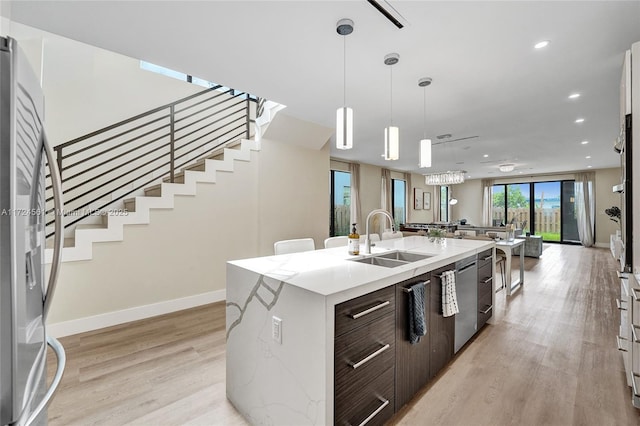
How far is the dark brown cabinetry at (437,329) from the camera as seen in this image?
2082mm

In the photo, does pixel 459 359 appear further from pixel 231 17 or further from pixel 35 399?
pixel 231 17

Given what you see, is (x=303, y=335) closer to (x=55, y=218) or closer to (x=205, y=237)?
(x=55, y=218)

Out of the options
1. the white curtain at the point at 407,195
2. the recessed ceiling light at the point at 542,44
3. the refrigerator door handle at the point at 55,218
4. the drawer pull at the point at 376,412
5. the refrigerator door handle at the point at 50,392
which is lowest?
the drawer pull at the point at 376,412

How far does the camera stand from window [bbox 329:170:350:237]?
7.46 meters

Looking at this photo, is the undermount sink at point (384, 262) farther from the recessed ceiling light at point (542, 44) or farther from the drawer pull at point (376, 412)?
the recessed ceiling light at point (542, 44)

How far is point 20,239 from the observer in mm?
760

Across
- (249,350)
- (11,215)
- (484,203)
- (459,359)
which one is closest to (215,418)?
(249,350)

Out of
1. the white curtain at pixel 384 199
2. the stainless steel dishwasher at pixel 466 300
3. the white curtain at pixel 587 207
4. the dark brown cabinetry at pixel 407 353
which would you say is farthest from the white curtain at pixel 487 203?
the dark brown cabinetry at pixel 407 353

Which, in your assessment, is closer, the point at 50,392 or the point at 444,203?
the point at 50,392

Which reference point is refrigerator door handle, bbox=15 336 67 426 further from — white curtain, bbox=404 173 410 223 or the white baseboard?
white curtain, bbox=404 173 410 223

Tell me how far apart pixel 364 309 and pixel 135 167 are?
167 inches

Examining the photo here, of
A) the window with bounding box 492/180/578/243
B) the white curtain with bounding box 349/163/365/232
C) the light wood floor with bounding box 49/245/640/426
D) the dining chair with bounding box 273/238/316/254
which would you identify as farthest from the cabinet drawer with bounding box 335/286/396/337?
the window with bounding box 492/180/578/243

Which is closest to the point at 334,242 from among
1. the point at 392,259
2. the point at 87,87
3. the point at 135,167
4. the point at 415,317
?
the point at 392,259

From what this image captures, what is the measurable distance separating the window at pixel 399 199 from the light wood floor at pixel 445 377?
643 centimetres
